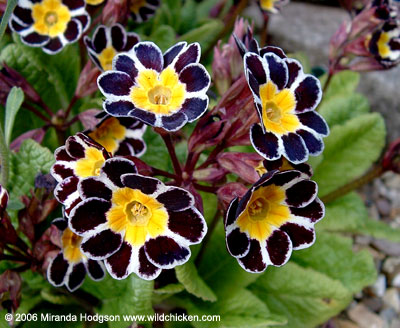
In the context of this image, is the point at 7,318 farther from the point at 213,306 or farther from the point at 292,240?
the point at 292,240

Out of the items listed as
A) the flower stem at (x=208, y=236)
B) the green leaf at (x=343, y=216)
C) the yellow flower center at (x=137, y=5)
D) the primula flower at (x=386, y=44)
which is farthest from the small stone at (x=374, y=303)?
the yellow flower center at (x=137, y=5)

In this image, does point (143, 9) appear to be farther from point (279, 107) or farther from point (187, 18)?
point (279, 107)

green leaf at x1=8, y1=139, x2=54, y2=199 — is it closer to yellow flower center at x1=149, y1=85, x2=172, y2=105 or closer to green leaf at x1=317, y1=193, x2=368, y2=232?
yellow flower center at x1=149, y1=85, x2=172, y2=105

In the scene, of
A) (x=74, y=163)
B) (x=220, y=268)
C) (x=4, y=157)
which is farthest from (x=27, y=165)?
(x=220, y=268)

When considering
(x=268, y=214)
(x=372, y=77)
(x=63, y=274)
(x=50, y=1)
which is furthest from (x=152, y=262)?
(x=372, y=77)

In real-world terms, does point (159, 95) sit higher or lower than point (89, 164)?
higher
